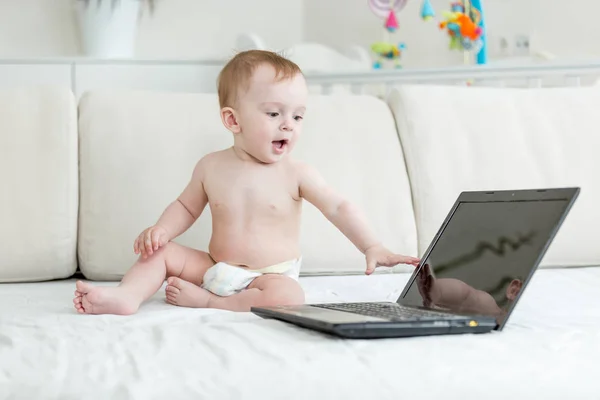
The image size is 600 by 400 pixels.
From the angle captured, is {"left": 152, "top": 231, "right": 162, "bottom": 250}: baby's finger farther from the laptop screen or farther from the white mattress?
the laptop screen

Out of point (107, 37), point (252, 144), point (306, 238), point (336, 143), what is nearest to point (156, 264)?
point (252, 144)

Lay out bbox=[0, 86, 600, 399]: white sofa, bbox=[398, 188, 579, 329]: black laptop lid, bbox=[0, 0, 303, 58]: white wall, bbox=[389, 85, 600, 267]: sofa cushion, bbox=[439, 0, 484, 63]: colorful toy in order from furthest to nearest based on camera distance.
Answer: bbox=[0, 0, 303, 58]: white wall → bbox=[439, 0, 484, 63]: colorful toy → bbox=[389, 85, 600, 267]: sofa cushion → bbox=[0, 86, 600, 399]: white sofa → bbox=[398, 188, 579, 329]: black laptop lid

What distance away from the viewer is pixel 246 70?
1433 millimetres

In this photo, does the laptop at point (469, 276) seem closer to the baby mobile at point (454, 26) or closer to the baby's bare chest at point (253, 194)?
the baby's bare chest at point (253, 194)

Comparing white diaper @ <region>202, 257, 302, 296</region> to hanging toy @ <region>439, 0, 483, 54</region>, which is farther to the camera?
hanging toy @ <region>439, 0, 483, 54</region>

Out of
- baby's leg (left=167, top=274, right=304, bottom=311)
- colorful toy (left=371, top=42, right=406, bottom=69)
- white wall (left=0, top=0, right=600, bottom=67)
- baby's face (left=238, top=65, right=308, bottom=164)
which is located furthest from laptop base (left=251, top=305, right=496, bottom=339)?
white wall (left=0, top=0, right=600, bottom=67)

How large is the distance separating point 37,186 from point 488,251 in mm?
868

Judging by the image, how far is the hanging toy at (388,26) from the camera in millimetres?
3051

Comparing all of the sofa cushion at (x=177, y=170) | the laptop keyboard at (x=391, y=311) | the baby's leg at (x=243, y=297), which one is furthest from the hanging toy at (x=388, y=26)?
the laptop keyboard at (x=391, y=311)

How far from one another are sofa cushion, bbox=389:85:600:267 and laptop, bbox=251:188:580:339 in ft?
1.31

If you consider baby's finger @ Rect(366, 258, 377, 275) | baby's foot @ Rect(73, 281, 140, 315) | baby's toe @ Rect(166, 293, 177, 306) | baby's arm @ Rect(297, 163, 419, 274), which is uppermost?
baby's arm @ Rect(297, 163, 419, 274)

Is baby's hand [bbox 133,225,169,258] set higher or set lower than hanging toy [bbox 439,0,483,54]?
lower

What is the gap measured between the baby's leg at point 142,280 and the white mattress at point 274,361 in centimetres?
6

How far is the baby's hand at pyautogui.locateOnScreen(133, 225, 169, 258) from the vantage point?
4.43 ft
